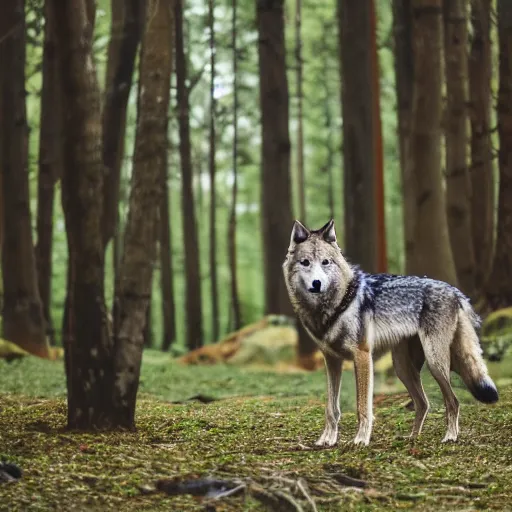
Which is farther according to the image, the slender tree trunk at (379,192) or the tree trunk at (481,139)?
the slender tree trunk at (379,192)

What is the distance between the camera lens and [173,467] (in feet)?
26.6

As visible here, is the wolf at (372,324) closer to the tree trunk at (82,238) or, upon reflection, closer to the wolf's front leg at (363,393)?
the wolf's front leg at (363,393)

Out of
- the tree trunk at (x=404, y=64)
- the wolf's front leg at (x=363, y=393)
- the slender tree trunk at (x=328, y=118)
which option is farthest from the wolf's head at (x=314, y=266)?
the slender tree trunk at (x=328, y=118)

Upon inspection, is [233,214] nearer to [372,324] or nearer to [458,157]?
[458,157]

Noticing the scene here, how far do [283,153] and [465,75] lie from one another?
5004 millimetres

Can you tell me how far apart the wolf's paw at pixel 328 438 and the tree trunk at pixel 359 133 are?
9.82 metres

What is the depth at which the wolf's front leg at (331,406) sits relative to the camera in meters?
9.41

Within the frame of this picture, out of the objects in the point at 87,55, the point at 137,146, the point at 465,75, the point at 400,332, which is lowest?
the point at 400,332

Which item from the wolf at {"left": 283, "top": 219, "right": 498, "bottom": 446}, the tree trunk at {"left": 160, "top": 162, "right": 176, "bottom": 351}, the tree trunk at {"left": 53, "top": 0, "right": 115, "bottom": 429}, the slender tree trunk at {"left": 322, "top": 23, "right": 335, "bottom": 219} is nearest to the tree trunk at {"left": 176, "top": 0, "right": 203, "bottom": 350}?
the tree trunk at {"left": 160, "top": 162, "right": 176, "bottom": 351}

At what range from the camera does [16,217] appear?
66.8 feet

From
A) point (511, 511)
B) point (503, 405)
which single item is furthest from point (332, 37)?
point (511, 511)

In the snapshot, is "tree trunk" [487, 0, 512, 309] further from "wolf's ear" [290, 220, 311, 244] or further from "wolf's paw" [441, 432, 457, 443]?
"wolf's ear" [290, 220, 311, 244]

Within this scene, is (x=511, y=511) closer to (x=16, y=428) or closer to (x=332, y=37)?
(x=16, y=428)

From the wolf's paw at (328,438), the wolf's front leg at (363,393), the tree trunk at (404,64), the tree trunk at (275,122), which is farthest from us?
the tree trunk at (404,64)
